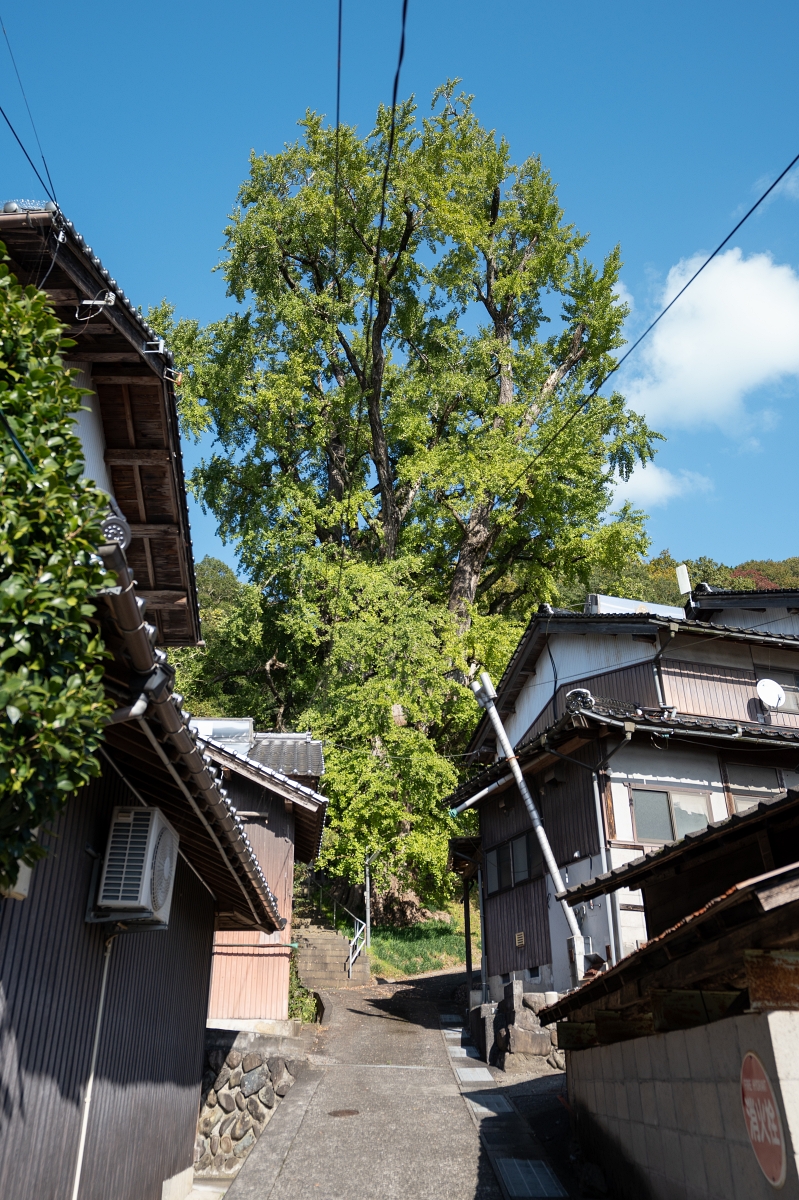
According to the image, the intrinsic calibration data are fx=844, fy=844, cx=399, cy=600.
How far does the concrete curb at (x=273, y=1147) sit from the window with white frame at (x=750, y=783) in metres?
8.85

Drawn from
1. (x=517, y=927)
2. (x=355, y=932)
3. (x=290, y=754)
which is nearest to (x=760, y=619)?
(x=517, y=927)

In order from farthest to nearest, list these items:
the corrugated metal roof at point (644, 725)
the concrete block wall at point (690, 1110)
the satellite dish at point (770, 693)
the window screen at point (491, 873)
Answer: the window screen at point (491, 873)
the satellite dish at point (770, 693)
the corrugated metal roof at point (644, 725)
the concrete block wall at point (690, 1110)

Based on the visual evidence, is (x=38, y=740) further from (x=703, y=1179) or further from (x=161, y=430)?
(x=161, y=430)

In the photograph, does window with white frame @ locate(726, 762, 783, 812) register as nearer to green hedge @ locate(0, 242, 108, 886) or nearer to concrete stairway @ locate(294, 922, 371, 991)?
concrete stairway @ locate(294, 922, 371, 991)

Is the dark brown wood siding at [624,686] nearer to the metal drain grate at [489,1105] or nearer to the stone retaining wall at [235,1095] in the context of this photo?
the metal drain grate at [489,1105]

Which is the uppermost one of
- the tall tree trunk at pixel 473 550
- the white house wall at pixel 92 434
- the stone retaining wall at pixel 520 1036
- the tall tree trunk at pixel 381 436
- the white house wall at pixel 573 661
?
the tall tree trunk at pixel 381 436

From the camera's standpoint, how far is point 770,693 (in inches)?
679

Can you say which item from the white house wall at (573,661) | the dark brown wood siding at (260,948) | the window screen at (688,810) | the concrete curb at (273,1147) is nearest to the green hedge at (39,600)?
the concrete curb at (273,1147)

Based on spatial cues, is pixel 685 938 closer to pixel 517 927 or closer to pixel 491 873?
pixel 517 927

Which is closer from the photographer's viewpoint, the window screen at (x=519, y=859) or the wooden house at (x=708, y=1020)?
the wooden house at (x=708, y=1020)

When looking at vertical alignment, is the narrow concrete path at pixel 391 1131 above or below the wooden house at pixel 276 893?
below

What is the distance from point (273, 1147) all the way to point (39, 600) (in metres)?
8.94

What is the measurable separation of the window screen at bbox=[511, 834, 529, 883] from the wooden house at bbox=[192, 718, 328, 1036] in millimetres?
4148

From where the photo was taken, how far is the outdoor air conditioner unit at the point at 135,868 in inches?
246
